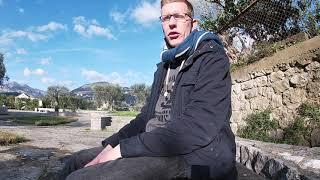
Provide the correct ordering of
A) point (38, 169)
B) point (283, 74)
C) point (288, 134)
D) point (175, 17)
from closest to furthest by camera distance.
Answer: point (175, 17), point (38, 169), point (288, 134), point (283, 74)

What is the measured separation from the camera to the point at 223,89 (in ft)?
6.54

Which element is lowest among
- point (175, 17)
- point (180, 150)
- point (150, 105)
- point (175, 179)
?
point (175, 179)

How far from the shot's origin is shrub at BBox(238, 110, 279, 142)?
676 centimetres

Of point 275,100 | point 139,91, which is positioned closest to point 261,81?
point 275,100

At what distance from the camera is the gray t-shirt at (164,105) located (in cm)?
217

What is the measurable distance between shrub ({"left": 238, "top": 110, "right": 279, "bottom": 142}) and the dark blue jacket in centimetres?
489

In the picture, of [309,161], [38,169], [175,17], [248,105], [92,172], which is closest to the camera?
[92,172]

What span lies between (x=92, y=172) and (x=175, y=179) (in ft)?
1.37

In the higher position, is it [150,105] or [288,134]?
[150,105]

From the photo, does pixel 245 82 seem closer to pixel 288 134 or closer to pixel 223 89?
pixel 288 134

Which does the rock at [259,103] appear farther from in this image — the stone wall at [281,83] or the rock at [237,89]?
the rock at [237,89]

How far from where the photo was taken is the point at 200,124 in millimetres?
1908

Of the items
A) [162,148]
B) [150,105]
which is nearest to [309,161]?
[150,105]

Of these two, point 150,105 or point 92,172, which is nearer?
point 92,172
